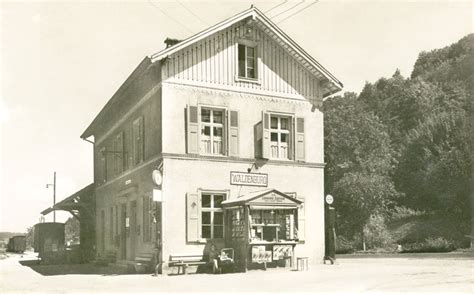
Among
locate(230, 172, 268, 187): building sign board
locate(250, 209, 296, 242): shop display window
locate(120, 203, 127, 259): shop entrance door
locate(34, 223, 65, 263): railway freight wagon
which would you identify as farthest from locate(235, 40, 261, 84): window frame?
locate(34, 223, 65, 263): railway freight wagon

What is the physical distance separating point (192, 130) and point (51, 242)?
16.9 m

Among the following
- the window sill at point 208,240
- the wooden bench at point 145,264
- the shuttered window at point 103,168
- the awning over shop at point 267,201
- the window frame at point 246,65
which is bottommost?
the wooden bench at point 145,264

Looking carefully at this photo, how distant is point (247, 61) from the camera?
66.2ft

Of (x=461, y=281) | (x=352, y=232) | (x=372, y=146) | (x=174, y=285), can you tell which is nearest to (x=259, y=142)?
(x=174, y=285)

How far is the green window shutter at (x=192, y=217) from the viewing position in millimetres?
18312

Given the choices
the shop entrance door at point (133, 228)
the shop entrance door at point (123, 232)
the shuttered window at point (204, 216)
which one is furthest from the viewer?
the shop entrance door at point (123, 232)

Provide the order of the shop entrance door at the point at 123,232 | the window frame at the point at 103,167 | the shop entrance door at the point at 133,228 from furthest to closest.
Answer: the window frame at the point at 103,167 → the shop entrance door at the point at 123,232 → the shop entrance door at the point at 133,228

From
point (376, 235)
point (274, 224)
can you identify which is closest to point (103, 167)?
point (274, 224)

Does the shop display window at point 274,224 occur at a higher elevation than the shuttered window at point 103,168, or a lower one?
lower

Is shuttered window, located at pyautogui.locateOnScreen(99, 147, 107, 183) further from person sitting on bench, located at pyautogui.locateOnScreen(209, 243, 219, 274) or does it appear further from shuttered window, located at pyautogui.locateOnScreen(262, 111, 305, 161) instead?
person sitting on bench, located at pyautogui.locateOnScreen(209, 243, 219, 274)

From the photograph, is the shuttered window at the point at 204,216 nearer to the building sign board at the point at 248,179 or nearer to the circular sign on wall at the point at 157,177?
the building sign board at the point at 248,179

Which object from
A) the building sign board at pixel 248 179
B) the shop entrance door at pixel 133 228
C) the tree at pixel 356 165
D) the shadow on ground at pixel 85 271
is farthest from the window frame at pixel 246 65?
the tree at pixel 356 165

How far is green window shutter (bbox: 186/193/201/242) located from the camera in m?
18.3

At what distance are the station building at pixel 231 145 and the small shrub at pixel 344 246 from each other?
15346 mm
